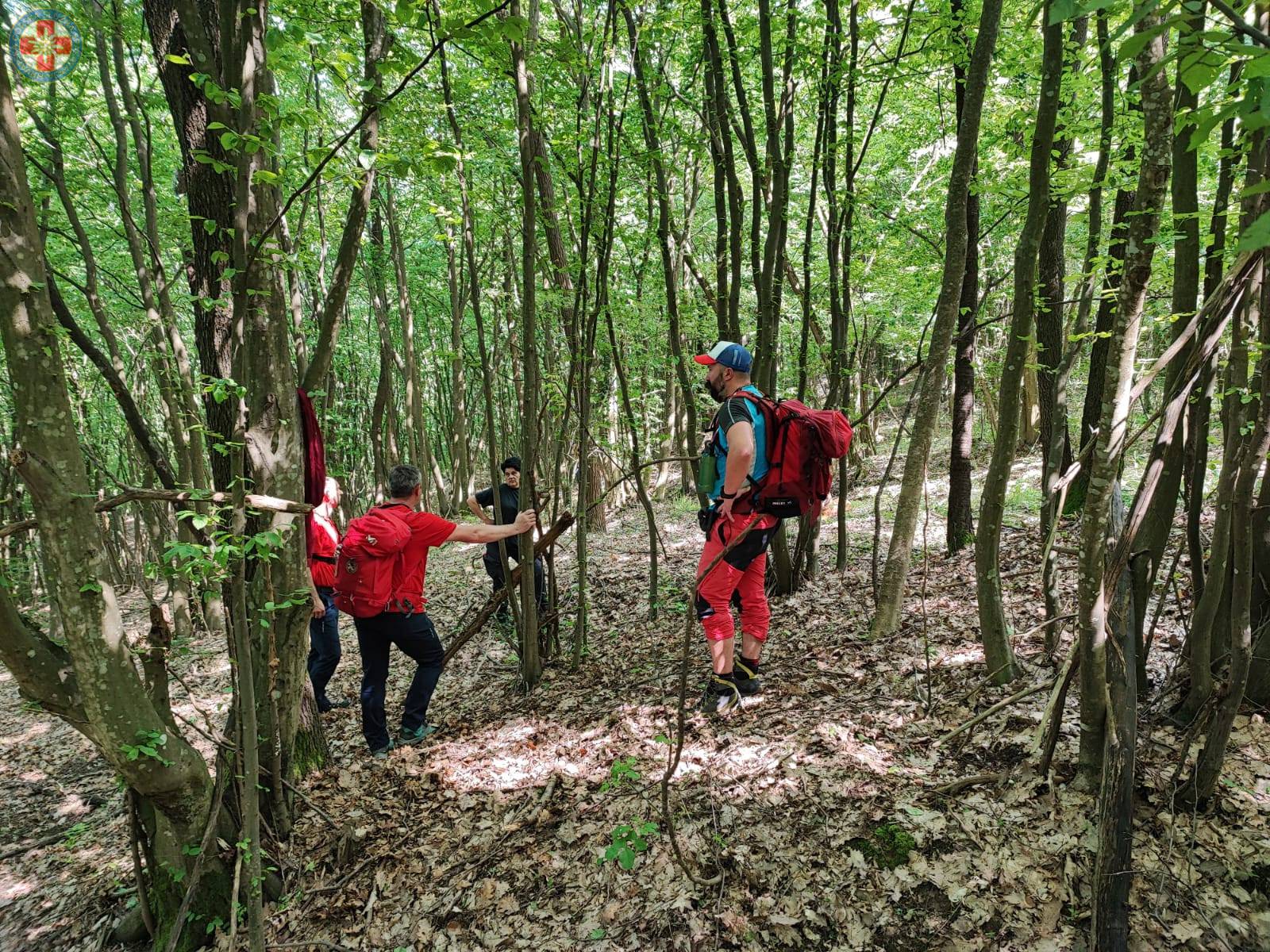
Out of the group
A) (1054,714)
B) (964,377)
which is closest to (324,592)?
(1054,714)

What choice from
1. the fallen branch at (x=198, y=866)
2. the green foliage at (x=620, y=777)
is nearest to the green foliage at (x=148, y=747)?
the fallen branch at (x=198, y=866)

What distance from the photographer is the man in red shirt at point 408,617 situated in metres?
4.66

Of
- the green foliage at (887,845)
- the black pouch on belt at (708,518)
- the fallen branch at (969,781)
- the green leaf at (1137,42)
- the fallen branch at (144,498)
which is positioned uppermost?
the green leaf at (1137,42)

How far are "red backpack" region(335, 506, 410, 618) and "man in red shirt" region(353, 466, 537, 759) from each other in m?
0.07

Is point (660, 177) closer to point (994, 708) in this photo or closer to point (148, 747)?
point (994, 708)

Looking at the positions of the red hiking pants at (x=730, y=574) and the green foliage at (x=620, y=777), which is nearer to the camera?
the green foliage at (x=620, y=777)

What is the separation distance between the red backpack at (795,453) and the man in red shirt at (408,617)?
6.18 ft

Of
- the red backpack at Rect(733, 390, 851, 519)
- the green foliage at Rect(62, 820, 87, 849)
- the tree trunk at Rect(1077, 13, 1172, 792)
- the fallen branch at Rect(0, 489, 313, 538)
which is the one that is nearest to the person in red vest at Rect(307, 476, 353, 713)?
the green foliage at Rect(62, 820, 87, 849)

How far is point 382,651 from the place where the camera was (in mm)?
4828

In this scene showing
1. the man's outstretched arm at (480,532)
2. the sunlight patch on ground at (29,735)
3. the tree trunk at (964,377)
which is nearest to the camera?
the man's outstretched arm at (480,532)

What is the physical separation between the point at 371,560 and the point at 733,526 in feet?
8.32

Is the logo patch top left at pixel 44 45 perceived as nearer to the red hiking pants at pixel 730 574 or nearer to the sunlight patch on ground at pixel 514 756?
the sunlight patch on ground at pixel 514 756

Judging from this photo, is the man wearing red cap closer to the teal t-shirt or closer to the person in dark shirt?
the teal t-shirt

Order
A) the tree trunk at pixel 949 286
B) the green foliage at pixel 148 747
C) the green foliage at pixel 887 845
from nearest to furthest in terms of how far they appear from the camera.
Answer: the green foliage at pixel 148 747
the green foliage at pixel 887 845
the tree trunk at pixel 949 286
